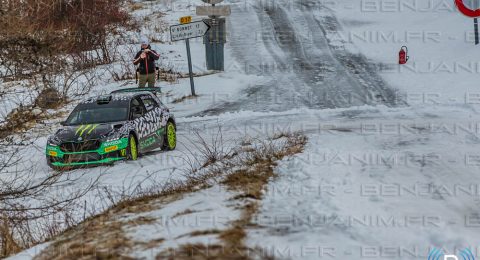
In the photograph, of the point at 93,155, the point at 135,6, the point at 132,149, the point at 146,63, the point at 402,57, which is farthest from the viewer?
the point at 135,6

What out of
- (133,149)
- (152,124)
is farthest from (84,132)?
(152,124)

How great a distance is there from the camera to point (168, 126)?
46.3 feet

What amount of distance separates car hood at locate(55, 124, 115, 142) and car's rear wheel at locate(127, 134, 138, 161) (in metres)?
0.44

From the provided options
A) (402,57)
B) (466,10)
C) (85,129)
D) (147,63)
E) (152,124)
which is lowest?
(152,124)

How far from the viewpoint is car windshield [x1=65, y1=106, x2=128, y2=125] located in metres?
12.9

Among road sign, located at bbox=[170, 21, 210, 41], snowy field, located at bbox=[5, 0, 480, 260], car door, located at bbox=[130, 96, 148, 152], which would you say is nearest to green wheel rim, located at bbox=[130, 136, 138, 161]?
car door, located at bbox=[130, 96, 148, 152]

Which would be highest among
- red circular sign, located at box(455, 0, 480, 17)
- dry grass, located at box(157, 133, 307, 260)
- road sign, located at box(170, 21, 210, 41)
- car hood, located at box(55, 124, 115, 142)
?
red circular sign, located at box(455, 0, 480, 17)

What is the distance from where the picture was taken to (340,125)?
13.7 meters

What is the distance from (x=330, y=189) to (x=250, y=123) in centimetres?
923

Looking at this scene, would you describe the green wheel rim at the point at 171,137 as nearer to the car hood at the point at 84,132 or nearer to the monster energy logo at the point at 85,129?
the car hood at the point at 84,132

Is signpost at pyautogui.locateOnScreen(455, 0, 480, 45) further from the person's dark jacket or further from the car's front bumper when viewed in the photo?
the person's dark jacket

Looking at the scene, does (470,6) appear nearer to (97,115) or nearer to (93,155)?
(97,115)

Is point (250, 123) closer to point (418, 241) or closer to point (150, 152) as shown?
point (150, 152)

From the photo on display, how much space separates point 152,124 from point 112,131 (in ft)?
4.67
